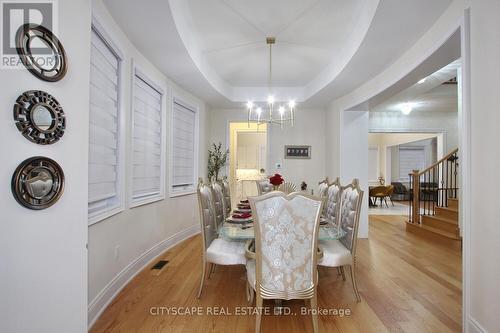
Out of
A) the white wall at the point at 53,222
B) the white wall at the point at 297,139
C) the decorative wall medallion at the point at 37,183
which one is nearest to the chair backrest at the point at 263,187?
the white wall at the point at 297,139

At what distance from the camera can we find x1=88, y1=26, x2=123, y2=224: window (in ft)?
6.87

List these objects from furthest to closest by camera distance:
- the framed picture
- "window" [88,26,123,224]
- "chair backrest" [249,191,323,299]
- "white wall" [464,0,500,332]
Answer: the framed picture, "window" [88,26,123,224], "chair backrest" [249,191,323,299], "white wall" [464,0,500,332]

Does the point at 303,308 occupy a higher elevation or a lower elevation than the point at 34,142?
lower

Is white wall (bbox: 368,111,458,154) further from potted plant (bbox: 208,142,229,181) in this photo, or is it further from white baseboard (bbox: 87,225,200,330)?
white baseboard (bbox: 87,225,200,330)

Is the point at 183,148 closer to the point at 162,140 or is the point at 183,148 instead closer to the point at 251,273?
the point at 162,140

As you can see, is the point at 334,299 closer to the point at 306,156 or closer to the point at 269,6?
the point at 269,6

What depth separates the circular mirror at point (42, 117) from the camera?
1.24 meters

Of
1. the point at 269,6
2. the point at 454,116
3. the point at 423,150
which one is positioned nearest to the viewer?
the point at 269,6

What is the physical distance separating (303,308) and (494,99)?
2.05 meters

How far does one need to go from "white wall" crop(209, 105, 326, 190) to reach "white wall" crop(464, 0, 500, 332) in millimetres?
3693

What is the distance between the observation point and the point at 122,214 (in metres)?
2.55

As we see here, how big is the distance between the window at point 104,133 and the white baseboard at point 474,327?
2.83 m

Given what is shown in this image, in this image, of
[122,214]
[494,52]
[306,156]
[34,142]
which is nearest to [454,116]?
[306,156]

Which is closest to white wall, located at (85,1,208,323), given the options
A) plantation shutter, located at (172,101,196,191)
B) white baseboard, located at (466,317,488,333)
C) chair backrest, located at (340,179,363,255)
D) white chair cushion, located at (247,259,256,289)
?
plantation shutter, located at (172,101,196,191)
